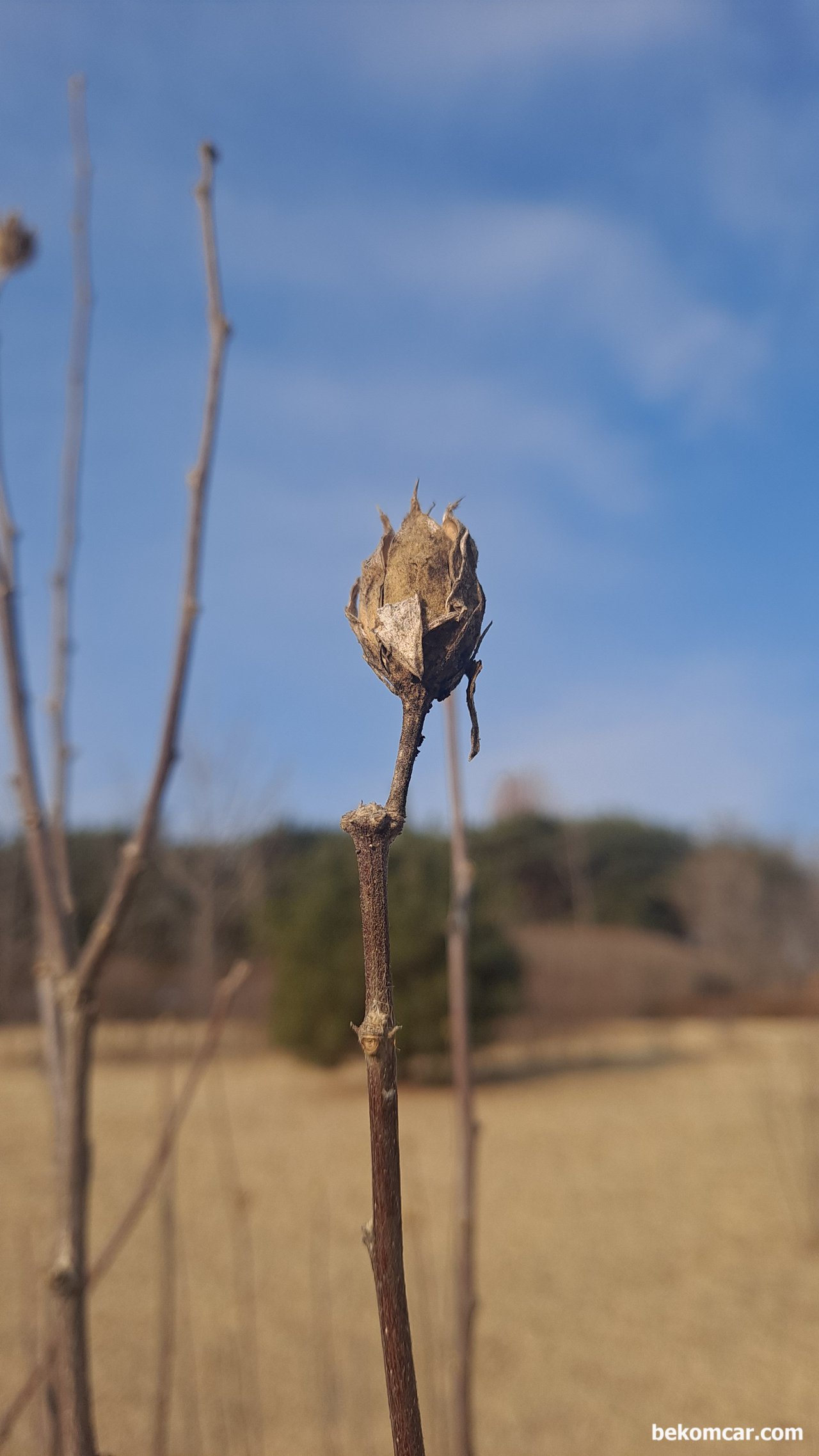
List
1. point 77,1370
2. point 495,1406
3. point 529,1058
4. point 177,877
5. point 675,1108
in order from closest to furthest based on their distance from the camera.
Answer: point 77,1370 → point 495,1406 → point 675,1108 → point 529,1058 → point 177,877

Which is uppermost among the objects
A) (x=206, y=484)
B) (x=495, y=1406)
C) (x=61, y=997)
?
(x=206, y=484)

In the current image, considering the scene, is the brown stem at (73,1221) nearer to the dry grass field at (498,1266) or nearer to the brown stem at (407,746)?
the brown stem at (407,746)

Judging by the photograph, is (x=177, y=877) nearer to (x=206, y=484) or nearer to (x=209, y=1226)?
(x=209, y=1226)

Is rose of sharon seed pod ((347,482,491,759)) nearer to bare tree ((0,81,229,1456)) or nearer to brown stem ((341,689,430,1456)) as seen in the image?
brown stem ((341,689,430,1456))

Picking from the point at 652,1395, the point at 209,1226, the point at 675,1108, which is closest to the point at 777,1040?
the point at 675,1108

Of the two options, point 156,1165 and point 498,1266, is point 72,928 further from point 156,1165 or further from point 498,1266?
point 498,1266

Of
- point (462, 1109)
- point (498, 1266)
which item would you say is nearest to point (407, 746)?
point (462, 1109)

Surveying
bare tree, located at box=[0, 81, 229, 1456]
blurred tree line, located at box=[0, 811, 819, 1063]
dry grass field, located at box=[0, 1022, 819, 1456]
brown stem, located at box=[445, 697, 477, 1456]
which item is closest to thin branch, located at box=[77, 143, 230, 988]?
bare tree, located at box=[0, 81, 229, 1456]
